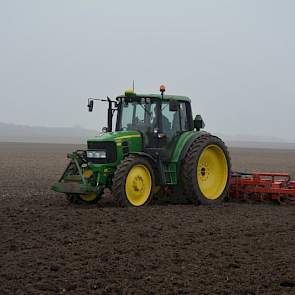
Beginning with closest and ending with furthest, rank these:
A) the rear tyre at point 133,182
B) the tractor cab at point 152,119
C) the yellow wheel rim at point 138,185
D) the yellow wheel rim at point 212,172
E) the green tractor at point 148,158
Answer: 1. the rear tyre at point 133,182
2. the yellow wheel rim at point 138,185
3. the green tractor at point 148,158
4. the tractor cab at point 152,119
5. the yellow wheel rim at point 212,172

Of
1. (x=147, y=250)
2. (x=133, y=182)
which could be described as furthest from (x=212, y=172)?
(x=147, y=250)

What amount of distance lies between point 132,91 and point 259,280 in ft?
22.2

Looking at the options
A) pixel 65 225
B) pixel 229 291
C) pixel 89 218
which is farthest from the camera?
pixel 89 218

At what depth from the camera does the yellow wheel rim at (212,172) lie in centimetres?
1309

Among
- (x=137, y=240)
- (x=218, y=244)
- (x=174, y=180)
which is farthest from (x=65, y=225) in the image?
(x=174, y=180)

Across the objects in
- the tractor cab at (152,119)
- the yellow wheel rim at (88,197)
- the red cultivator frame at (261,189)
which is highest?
the tractor cab at (152,119)

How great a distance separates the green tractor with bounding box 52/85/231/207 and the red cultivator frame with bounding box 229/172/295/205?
0.50 meters

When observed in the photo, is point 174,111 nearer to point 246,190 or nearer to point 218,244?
point 246,190

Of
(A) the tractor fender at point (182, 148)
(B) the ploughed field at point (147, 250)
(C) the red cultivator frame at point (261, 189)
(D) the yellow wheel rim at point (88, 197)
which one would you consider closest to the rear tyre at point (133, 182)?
(B) the ploughed field at point (147, 250)

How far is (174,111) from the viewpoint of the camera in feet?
41.4

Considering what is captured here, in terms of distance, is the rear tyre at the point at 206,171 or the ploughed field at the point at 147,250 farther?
the rear tyre at the point at 206,171

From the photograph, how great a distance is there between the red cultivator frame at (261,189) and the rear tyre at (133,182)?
8.18 ft

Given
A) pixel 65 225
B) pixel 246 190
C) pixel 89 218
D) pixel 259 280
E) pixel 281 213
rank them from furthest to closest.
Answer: pixel 246 190
pixel 281 213
pixel 89 218
pixel 65 225
pixel 259 280

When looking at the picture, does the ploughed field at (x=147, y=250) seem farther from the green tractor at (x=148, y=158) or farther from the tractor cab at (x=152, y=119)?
the tractor cab at (x=152, y=119)
